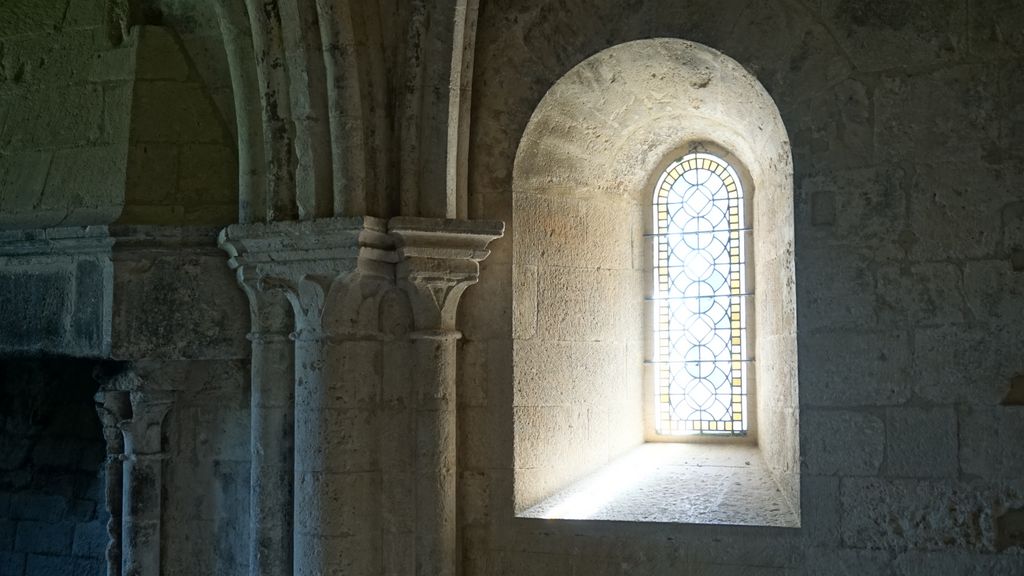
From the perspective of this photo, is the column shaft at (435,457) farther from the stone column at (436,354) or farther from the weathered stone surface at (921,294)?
the weathered stone surface at (921,294)

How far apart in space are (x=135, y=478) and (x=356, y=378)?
1.12 m

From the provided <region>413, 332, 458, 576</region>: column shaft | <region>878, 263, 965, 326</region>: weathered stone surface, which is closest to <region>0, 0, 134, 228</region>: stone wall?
<region>413, 332, 458, 576</region>: column shaft

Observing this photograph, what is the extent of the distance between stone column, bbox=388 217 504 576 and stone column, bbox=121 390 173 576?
3.87ft

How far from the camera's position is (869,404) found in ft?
12.6

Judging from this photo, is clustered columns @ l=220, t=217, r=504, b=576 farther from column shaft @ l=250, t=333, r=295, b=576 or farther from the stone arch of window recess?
the stone arch of window recess

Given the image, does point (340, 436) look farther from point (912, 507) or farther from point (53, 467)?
point (912, 507)

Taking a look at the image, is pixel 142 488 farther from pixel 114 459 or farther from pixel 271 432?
pixel 271 432

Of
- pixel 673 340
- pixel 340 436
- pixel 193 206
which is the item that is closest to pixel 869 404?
pixel 673 340

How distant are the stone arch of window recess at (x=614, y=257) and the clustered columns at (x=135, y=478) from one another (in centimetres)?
156

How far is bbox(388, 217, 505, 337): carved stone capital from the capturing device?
13.8 feet

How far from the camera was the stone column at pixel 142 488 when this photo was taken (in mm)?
4496

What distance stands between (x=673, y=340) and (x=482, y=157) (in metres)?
1.50

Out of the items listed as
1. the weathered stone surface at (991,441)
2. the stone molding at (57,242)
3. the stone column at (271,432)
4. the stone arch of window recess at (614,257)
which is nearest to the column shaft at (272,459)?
the stone column at (271,432)

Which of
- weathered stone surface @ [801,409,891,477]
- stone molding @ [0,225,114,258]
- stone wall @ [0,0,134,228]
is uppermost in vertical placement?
stone wall @ [0,0,134,228]
